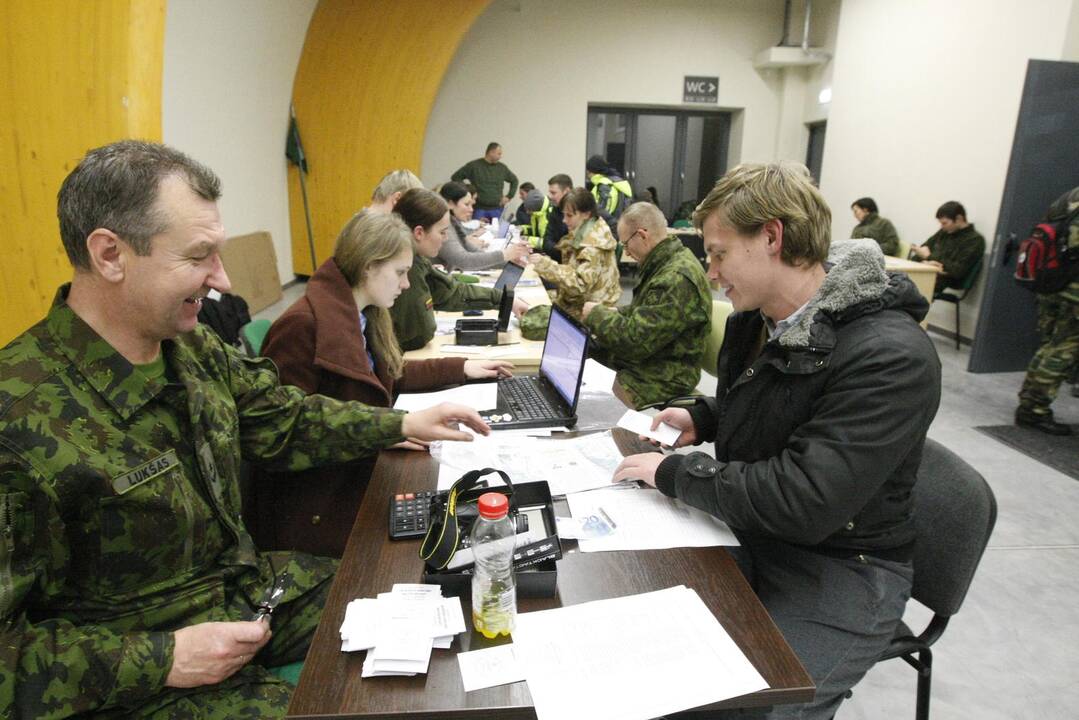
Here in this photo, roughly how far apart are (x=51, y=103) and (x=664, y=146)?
904 centimetres

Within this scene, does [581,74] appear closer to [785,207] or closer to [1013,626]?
[1013,626]

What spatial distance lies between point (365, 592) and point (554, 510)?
0.40m

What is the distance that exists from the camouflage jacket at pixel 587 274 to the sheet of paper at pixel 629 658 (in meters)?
3.00

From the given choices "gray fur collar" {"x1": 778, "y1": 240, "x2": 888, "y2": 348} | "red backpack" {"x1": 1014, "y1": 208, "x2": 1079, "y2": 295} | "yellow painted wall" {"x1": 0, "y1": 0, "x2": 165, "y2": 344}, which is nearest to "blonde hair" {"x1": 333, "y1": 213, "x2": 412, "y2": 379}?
"yellow painted wall" {"x1": 0, "y1": 0, "x2": 165, "y2": 344}

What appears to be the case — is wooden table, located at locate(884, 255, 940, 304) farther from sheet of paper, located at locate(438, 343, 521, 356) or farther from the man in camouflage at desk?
the man in camouflage at desk

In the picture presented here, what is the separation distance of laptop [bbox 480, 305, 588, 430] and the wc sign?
8.39m

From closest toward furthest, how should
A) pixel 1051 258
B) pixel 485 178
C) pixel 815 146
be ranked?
pixel 1051 258 < pixel 485 178 < pixel 815 146

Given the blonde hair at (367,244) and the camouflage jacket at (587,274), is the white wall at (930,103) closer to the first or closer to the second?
the camouflage jacket at (587,274)

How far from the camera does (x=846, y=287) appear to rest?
1.24 m

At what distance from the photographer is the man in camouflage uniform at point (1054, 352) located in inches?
141

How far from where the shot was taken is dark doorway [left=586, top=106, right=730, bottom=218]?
9.95 metres

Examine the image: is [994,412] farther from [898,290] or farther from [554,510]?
[554,510]

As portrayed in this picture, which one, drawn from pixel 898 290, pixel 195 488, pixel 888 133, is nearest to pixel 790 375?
pixel 898 290

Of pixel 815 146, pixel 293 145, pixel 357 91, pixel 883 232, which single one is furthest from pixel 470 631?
pixel 815 146
